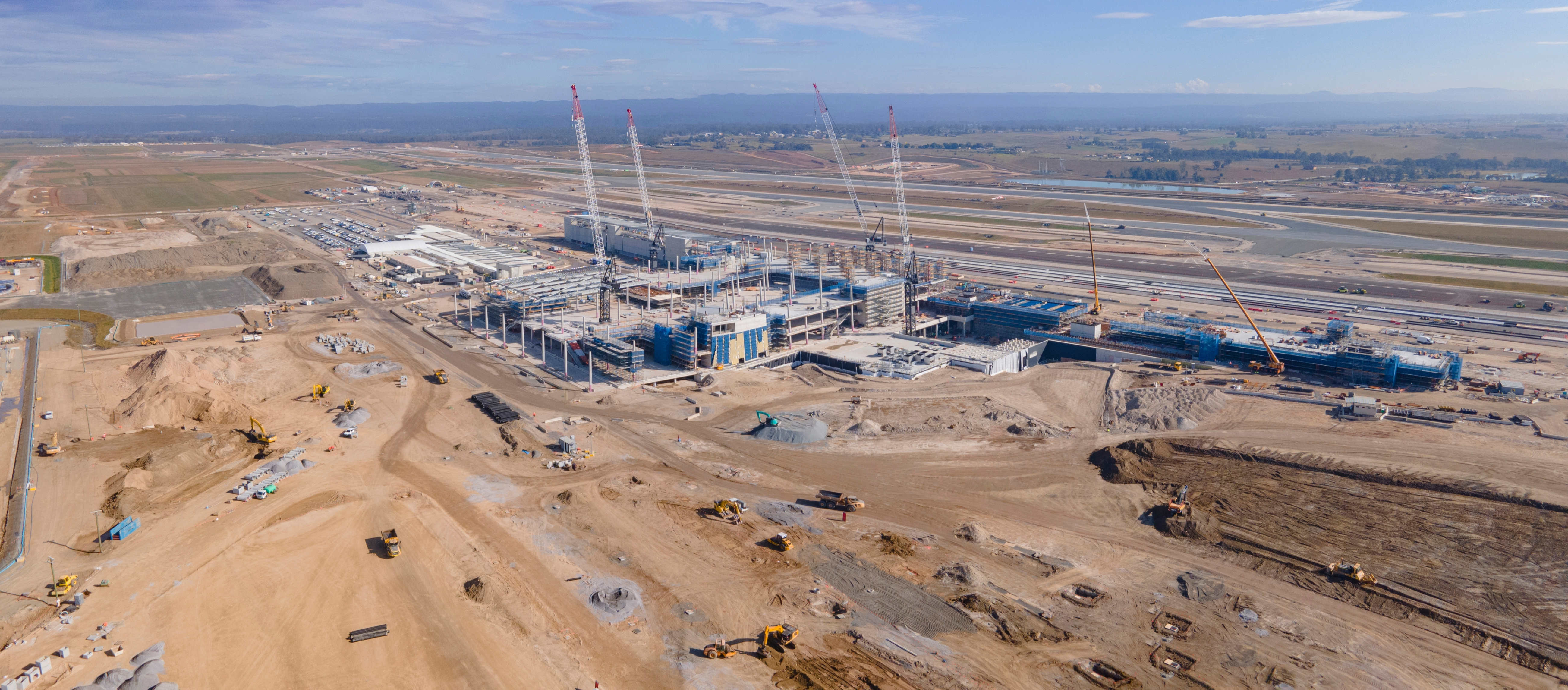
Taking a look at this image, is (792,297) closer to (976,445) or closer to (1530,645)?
(976,445)

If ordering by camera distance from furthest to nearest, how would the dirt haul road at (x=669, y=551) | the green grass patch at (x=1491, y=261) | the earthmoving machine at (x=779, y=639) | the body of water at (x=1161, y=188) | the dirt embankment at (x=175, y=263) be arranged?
the body of water at (x=1161, y=188), the green grass patch at (x=1491, y=261), the dirt embankment at (x=175, y=263), the earthmoving machine at (x=779, y=639), the dirt haul road at (x=669, y=551)

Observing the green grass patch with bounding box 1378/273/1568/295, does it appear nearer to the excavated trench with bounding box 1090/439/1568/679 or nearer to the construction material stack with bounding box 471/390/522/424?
the excavated trench with bounding box 1090/439/1568/679

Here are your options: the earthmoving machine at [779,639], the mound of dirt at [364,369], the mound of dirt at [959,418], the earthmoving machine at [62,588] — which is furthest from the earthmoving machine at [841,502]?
the mound of dirt at [364,369]

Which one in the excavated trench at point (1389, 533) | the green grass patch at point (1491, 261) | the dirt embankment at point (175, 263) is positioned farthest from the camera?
the green grass patch at point (1491, 261)

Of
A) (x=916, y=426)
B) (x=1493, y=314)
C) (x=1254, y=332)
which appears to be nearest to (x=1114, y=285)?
(x=1254, y=332)

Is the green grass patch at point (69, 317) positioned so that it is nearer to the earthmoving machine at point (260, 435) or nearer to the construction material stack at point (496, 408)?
the earthmoving machine at point (260, 435)

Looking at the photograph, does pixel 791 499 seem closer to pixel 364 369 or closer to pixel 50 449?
pixel 364 369

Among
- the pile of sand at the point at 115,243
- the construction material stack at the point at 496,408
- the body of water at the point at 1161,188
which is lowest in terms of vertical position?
the construction material stack at the point at 496,408
